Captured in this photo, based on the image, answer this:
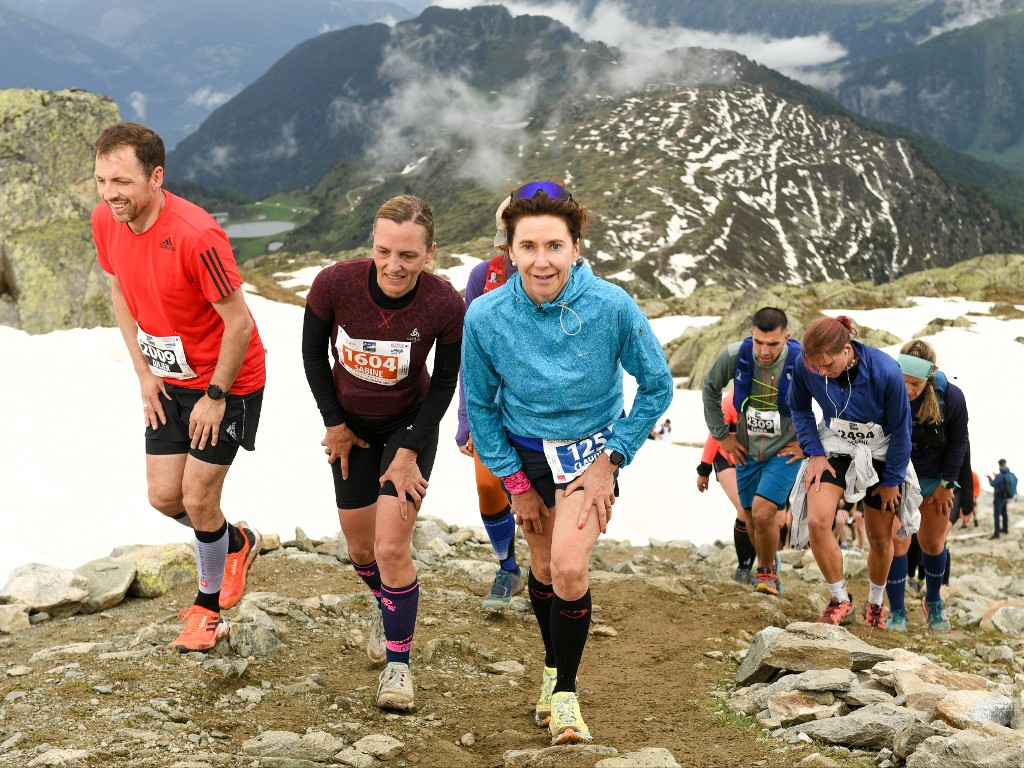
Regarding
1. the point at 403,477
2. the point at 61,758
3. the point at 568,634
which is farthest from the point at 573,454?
the point at 61,758

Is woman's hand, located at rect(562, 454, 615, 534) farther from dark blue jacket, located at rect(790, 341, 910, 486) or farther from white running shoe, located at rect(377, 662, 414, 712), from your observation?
dark blue jacket, located at rect(790, 341, 910, 486)

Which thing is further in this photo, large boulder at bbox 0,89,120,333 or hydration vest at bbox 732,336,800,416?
large boulder at bbox 0,89,120,333

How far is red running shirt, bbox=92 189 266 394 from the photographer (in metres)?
5.70

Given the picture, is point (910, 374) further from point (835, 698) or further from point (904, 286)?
point (904, 286)

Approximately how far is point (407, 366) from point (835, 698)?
334cm

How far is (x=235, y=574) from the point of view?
7102 mm

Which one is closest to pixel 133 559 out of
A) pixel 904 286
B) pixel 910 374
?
pixel 910 374

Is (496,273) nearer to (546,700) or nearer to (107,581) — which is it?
(546,700)

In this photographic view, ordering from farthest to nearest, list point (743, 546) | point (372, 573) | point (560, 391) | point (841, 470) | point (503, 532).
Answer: point (743, 546)
point (841, 470)
point (503, 532)
point (372, 573)
point (560, 391)

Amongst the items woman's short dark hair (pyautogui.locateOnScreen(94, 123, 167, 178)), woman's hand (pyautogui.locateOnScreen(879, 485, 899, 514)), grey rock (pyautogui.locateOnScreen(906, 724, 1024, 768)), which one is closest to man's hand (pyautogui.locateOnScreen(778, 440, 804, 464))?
woman's hand (pyautogui.locateOnScreen(879, 485, 899, 514))

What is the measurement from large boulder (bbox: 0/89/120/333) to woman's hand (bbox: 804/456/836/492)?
66.1 feet

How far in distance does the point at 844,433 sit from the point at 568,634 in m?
4.02

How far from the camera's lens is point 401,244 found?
523 centimetres

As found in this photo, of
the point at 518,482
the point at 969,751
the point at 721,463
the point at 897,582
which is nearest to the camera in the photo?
the point at 969,751
